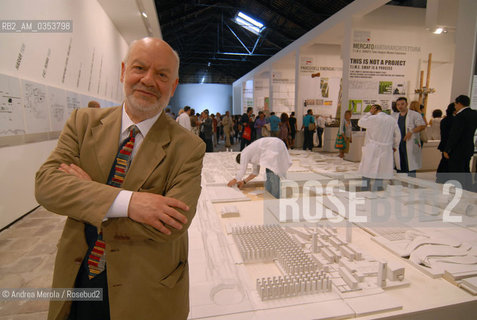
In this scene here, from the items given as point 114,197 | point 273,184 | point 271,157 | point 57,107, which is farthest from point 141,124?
point 57,107

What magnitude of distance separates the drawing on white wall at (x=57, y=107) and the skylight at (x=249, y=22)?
10.6 meters


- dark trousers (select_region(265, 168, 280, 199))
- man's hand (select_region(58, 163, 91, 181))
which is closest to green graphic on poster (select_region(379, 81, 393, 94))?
dark trousers (select_region(265, 168, 280, 199))

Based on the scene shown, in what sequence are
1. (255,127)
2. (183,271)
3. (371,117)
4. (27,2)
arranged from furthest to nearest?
1. (255,127)
2. (371,117)
3. (27,2)
4. (183,271)

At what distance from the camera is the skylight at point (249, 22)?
1316cm

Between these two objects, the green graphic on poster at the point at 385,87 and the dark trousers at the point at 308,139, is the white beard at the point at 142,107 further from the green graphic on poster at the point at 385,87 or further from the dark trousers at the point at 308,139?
the dark trousers at the point at 308,139

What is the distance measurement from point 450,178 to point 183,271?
5214 mm

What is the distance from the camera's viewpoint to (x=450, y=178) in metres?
4.61

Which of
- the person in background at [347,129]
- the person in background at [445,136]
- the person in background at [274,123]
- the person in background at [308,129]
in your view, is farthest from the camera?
the person in background at [308,129]

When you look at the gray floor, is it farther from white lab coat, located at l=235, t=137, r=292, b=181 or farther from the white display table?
white lab coat, located at l=235, t=137, r=292, b=181

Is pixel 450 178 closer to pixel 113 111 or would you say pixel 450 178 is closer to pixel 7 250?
pixel 113 111

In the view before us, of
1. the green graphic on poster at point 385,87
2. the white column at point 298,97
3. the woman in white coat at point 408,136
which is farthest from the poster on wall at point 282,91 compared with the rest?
the woman in white coat at point 408,136

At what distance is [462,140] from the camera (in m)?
4.32

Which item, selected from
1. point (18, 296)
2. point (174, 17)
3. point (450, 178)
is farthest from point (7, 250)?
point (174, 17)

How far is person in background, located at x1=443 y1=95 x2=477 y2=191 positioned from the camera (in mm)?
4188
